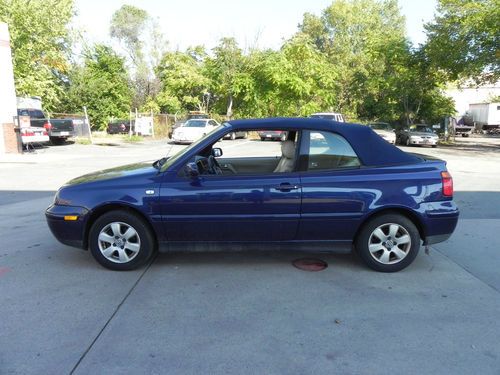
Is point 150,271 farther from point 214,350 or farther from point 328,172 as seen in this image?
point 328,172

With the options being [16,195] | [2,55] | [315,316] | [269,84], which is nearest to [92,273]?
[315,316]

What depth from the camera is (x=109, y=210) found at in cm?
458

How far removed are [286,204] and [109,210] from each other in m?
1.83

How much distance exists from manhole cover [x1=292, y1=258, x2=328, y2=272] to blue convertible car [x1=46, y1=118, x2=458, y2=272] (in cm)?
33

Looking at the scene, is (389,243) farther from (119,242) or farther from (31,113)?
(31,113)

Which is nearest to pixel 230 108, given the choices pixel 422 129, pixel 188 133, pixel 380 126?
pixel 188 133

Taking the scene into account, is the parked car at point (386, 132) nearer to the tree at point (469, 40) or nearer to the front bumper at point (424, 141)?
the front bumper at point (424, 141)

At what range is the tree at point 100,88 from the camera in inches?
1503

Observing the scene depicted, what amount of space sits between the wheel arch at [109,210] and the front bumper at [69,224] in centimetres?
4

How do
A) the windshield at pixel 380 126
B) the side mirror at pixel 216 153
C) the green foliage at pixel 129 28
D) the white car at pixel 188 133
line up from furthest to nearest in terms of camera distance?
the green foliage at pixel 129 28
the windshield at pixel 380 126
the white car at pixel 188 133
the side mirror at pixel 216 153

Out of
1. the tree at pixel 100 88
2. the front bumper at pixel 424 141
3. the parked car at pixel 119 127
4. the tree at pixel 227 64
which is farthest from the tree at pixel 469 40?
the tree at pixel 100 88

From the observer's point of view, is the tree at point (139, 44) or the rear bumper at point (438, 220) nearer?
the rear bumper at point (438, 220)

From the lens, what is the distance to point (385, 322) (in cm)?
356

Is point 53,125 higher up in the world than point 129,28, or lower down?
lower down
